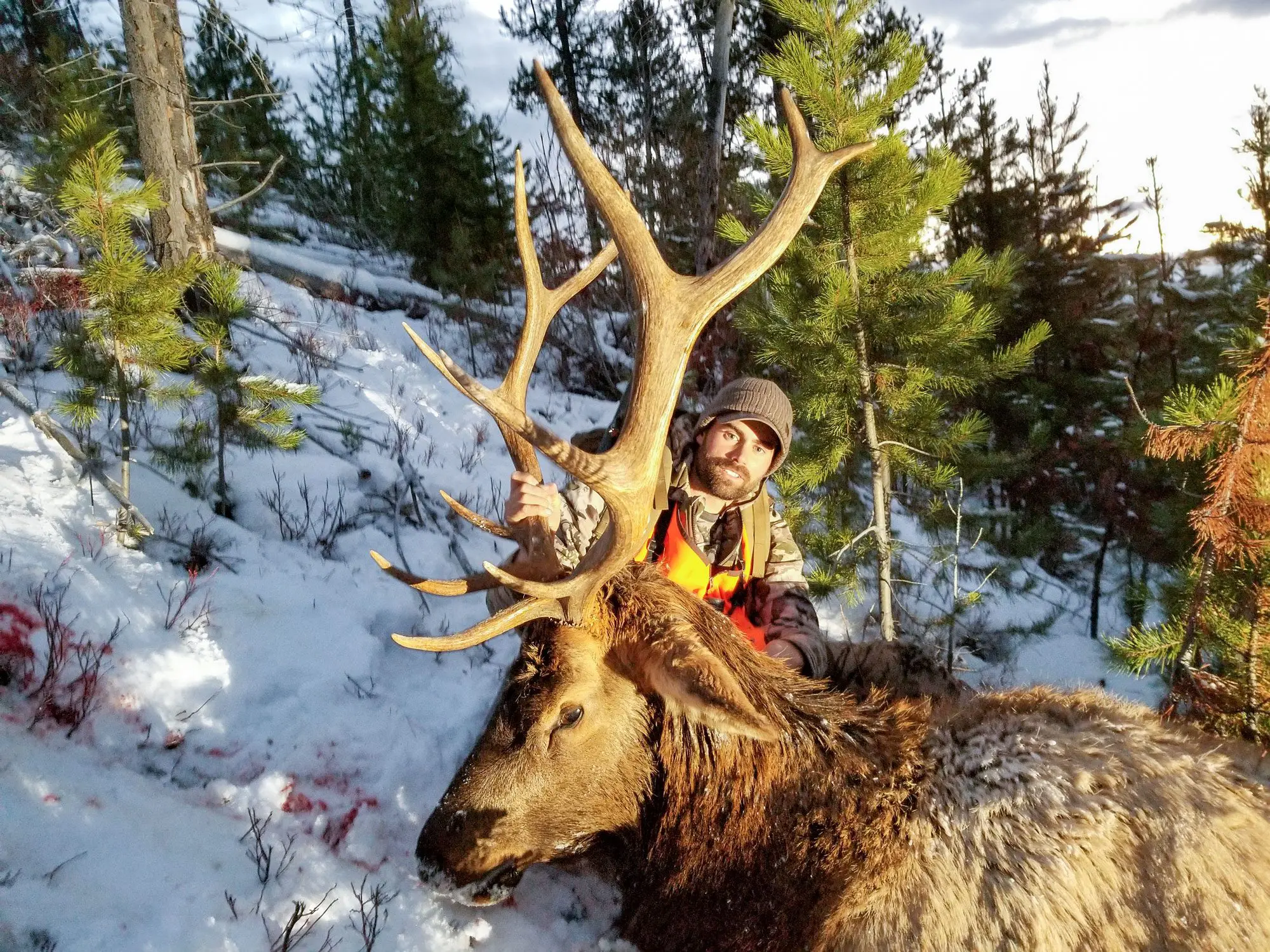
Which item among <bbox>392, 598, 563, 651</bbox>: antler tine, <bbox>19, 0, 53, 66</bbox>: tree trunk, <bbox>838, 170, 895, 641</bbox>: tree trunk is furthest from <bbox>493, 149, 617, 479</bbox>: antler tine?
<bbox>19, 0, 53, 66</bbox>: tree trunk

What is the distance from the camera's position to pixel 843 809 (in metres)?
2.13

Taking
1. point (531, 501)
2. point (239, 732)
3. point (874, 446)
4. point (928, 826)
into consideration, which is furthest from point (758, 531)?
point (239, 732)

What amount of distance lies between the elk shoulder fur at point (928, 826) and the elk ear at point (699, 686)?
2.1 inches

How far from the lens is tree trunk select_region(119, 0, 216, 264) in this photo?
5625 mm

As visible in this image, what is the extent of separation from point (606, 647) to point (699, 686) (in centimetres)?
42

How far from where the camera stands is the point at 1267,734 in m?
2.73

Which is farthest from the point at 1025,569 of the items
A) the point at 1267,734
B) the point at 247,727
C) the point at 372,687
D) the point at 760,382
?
the point at 247,727

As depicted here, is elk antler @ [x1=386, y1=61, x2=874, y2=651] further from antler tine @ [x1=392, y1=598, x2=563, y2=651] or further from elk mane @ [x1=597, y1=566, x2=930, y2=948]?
elk mane @ [x1=597, y1=566, x2=930, y2=948]

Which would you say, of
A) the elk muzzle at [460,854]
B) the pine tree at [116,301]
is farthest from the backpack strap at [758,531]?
the pine tree at [116,301]

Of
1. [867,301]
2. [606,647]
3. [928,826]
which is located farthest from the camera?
[867,301]

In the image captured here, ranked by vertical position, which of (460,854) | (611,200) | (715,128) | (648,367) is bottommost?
(460,854)

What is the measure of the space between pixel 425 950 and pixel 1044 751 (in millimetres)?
2166

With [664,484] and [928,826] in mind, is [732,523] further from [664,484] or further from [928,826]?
[928,826]

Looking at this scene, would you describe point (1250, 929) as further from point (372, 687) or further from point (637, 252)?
point (372, 687)
